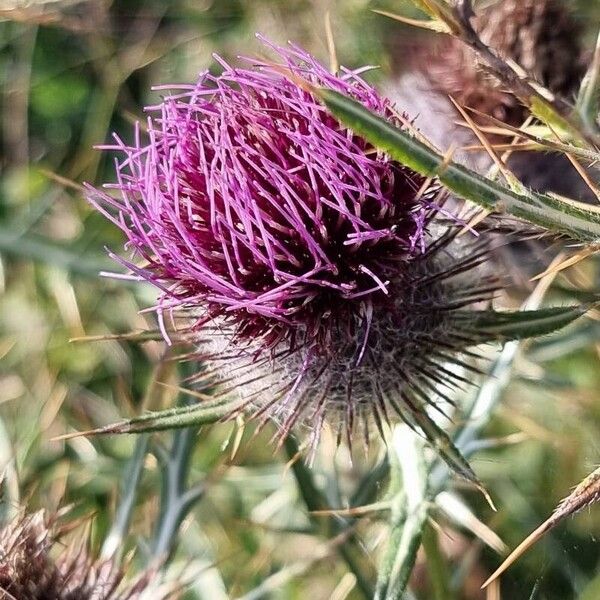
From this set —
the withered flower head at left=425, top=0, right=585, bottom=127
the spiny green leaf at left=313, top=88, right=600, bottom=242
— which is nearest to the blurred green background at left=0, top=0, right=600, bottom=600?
the withered flower head at left=425, top=0, right=585, bottom=127

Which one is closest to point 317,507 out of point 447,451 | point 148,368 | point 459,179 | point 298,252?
point 447,451

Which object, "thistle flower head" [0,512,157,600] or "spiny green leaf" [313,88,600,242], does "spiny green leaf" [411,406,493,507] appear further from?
"thistle flower head" [0,512,157,600]

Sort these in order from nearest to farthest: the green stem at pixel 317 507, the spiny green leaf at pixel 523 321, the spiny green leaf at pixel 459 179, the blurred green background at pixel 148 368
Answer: the spiny green leaf at pixel 459 179
the spiny green leaf at pixel 523 321
the green stem at pixel 317 507
the blurred green background at pixel 148 368

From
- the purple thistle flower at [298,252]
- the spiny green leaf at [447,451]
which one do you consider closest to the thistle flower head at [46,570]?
the purple thistle flower at [298,252]

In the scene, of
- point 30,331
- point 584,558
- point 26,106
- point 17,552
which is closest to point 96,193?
point 17,552

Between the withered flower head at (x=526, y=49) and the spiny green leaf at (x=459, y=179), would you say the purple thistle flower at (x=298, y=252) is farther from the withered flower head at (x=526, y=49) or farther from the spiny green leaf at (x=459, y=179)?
the withered flower head at (x=526, y=49)

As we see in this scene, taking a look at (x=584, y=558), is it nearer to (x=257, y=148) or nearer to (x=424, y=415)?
(x=424, y=415)

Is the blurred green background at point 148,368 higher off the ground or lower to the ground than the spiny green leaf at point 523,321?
lower

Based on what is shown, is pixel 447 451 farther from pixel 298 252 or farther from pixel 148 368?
pixel 148 368
